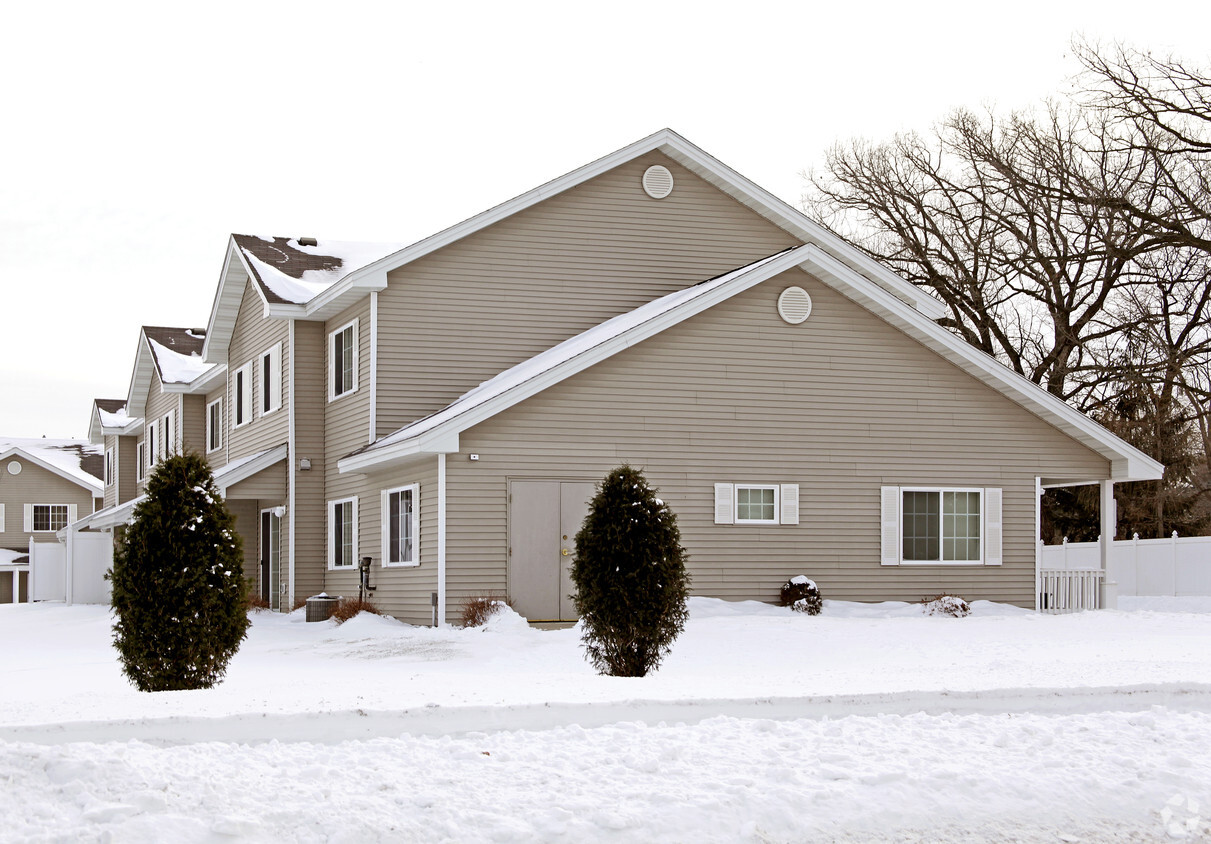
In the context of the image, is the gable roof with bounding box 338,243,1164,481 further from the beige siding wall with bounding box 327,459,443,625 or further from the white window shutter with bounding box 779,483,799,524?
the white window shutter with bounding box 779,483,799,524

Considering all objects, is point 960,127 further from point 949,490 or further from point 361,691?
point 361,691

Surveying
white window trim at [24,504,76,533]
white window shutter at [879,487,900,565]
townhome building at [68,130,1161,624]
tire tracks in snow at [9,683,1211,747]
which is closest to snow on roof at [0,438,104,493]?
white window trim at [24,504,76,533]

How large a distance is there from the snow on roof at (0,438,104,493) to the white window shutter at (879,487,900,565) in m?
43.8

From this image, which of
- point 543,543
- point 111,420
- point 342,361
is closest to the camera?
point 543,543

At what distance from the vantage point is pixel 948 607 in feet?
69.3

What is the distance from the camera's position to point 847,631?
60.4 feet

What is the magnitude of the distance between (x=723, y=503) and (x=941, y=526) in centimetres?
389

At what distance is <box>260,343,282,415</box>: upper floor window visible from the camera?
25.5 metres

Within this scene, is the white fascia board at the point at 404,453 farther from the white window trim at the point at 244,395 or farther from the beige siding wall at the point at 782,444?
the white window trim at the point at 244,395

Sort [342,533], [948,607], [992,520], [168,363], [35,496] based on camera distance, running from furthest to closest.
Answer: [35,496]
[168,363]
[342,533]
[992,520]
[948,607]

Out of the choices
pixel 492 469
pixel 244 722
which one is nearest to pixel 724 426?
pixel 492 469

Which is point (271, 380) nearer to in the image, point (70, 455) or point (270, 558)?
point (270, 558)

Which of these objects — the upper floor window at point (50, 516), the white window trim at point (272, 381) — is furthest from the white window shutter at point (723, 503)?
the upper floor window at point (50, 516)

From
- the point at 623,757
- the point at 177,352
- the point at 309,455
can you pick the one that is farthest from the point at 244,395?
the point at 623,757
